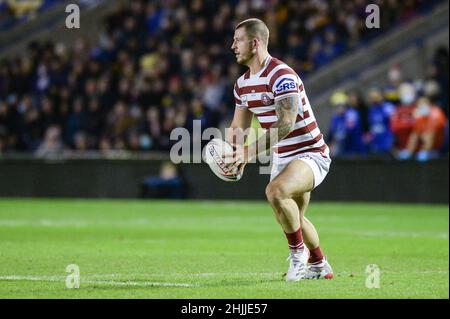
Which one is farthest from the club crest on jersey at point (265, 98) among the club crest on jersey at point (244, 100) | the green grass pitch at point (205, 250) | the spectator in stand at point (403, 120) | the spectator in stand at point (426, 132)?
the spectator in stand at point (403, 120)

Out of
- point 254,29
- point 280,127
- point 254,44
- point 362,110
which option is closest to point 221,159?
point 280,127

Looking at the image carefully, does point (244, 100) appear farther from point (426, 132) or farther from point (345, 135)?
point (345, 135)

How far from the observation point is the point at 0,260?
39.5 feet

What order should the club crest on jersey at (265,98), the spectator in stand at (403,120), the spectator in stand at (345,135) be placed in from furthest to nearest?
the spectator in stand at (345,135) < the spectator in stand at (403,120) < the club crest on jersey at (265,98)

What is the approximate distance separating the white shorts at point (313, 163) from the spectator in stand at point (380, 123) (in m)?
13.0

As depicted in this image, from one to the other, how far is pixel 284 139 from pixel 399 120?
12.9 metres

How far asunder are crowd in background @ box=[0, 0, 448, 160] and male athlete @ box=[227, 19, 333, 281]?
1583 cm

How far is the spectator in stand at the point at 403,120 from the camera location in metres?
22.8

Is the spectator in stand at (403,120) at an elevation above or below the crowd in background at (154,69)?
below

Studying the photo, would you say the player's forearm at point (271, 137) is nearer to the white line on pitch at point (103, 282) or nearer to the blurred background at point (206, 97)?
the white line on pitch at point (103, 282)

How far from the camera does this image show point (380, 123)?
2336cm
